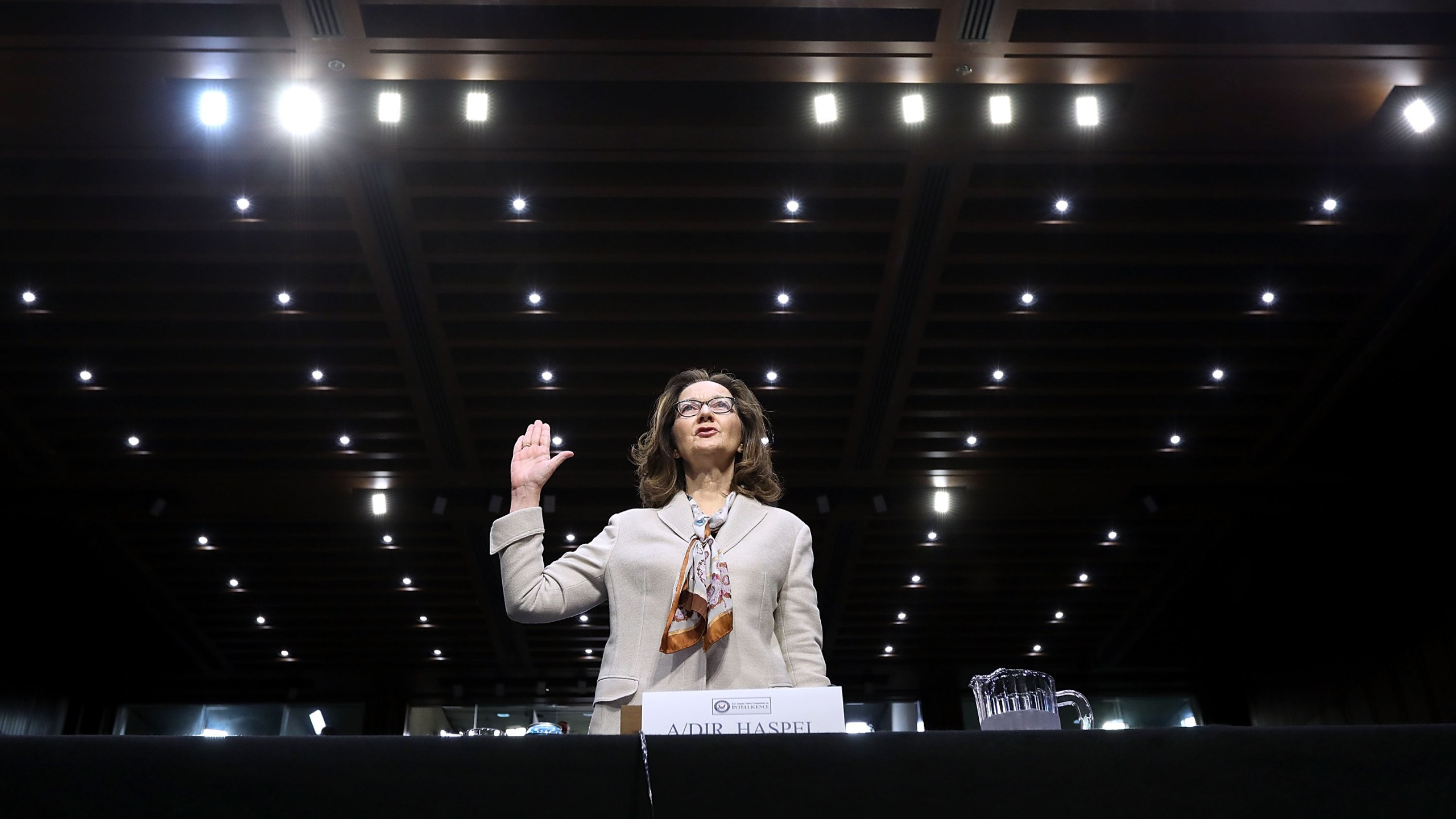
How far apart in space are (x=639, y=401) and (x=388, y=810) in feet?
28.1

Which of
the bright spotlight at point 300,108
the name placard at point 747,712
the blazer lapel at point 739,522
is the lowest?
the name placard at point 747,712

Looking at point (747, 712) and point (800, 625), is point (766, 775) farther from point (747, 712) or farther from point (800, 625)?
point (800, 625)

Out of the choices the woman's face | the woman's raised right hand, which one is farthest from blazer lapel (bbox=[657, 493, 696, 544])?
the woman's raised right hand

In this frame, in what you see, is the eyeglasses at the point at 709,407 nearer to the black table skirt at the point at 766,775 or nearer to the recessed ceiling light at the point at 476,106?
the black table skirt at the point at 766,775

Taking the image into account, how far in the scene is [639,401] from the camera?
31.4ft

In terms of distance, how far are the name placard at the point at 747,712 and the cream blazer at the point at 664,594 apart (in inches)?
15.6

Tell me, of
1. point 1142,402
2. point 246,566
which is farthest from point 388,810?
point 246,566

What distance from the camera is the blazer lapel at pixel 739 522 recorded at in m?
2.01

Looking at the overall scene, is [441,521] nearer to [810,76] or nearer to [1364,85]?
[810,76]

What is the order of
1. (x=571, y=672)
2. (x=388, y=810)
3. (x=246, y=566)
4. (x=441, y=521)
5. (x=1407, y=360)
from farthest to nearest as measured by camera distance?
(x=571, y=672)
(x=246, y=566)
(x=441, y=521)
(x=1407, y=360)
(x=388, y=810)

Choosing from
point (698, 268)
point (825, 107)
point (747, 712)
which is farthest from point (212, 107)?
point (747, 712)

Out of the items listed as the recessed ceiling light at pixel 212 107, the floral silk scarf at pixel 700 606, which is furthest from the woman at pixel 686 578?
the recessed ceiling light at pixel 212 107

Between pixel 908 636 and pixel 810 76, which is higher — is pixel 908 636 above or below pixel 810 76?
below

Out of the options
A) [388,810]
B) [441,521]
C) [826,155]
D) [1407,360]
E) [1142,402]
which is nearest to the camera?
[388,810]
